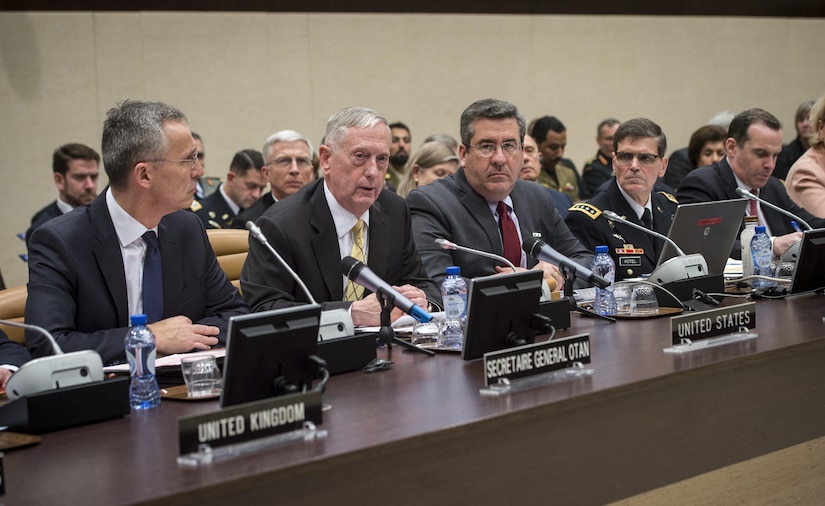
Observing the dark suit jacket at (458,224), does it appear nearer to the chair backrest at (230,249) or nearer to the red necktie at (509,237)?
the red necktie at (509,237)

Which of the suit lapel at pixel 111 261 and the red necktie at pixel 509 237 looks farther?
the red necktie at pixel 509 237

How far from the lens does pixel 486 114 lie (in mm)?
3445

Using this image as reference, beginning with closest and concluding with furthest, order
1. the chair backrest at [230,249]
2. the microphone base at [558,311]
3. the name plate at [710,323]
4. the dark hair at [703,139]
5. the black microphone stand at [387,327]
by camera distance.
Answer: the name plate at [710,323] → the black microphone stand at [387,327] → the microphone base at [558,311] → the chair backrest at [230,249] → the dark hair at [703,139]

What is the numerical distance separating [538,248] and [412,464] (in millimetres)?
1171

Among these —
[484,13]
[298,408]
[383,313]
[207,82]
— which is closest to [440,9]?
[484,13]

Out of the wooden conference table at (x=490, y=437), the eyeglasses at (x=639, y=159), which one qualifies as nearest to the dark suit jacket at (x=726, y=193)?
the eyeglasses at (x=639, y=159)

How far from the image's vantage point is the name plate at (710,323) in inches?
87.8

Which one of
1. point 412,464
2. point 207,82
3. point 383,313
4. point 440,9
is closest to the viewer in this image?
point 412,464

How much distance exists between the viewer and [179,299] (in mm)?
2688

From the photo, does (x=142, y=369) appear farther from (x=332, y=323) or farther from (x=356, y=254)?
(x=356, y=254)

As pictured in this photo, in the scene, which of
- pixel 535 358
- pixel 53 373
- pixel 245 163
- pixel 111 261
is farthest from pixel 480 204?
pixel 245 163

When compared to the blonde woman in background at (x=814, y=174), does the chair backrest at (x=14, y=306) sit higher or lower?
lower

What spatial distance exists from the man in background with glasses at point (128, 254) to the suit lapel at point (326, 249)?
0.35m

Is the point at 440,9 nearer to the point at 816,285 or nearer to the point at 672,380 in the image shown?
the point at 816,285
